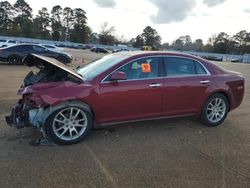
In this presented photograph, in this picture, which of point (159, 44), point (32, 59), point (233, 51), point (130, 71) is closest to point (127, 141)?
point (130, 71)

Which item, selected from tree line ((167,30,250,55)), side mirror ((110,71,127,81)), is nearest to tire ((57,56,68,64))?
side mirror ((110,71,127,81))

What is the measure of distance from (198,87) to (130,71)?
4.90ft

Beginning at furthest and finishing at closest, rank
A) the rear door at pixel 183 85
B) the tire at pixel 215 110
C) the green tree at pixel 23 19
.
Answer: the green tree at pixel 23 19
the tire at pixel 215 110
the rear door at pixel 183 85

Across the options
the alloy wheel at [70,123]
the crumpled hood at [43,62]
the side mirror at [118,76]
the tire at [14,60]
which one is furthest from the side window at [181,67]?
the tire at [14,60]

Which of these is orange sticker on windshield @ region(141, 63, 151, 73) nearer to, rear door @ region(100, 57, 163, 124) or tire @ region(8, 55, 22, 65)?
rear door @ region(100, 57, 163, 124)

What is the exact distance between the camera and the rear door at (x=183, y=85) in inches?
211

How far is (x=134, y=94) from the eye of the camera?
5.01 meters

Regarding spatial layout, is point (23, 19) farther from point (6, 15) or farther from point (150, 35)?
point (150, 35)

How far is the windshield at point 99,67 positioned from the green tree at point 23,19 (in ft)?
305

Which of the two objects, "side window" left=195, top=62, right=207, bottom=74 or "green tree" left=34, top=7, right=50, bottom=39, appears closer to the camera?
"side window" left=195, top=62, right=207, bottom=74

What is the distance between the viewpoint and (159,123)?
19.7 feet

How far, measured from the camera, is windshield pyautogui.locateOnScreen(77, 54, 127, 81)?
5019 millimetres

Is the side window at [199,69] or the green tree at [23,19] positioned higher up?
the green tree at [23,19]

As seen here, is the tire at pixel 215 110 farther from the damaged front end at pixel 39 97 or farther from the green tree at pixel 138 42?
the green tree at pixel 138 42
